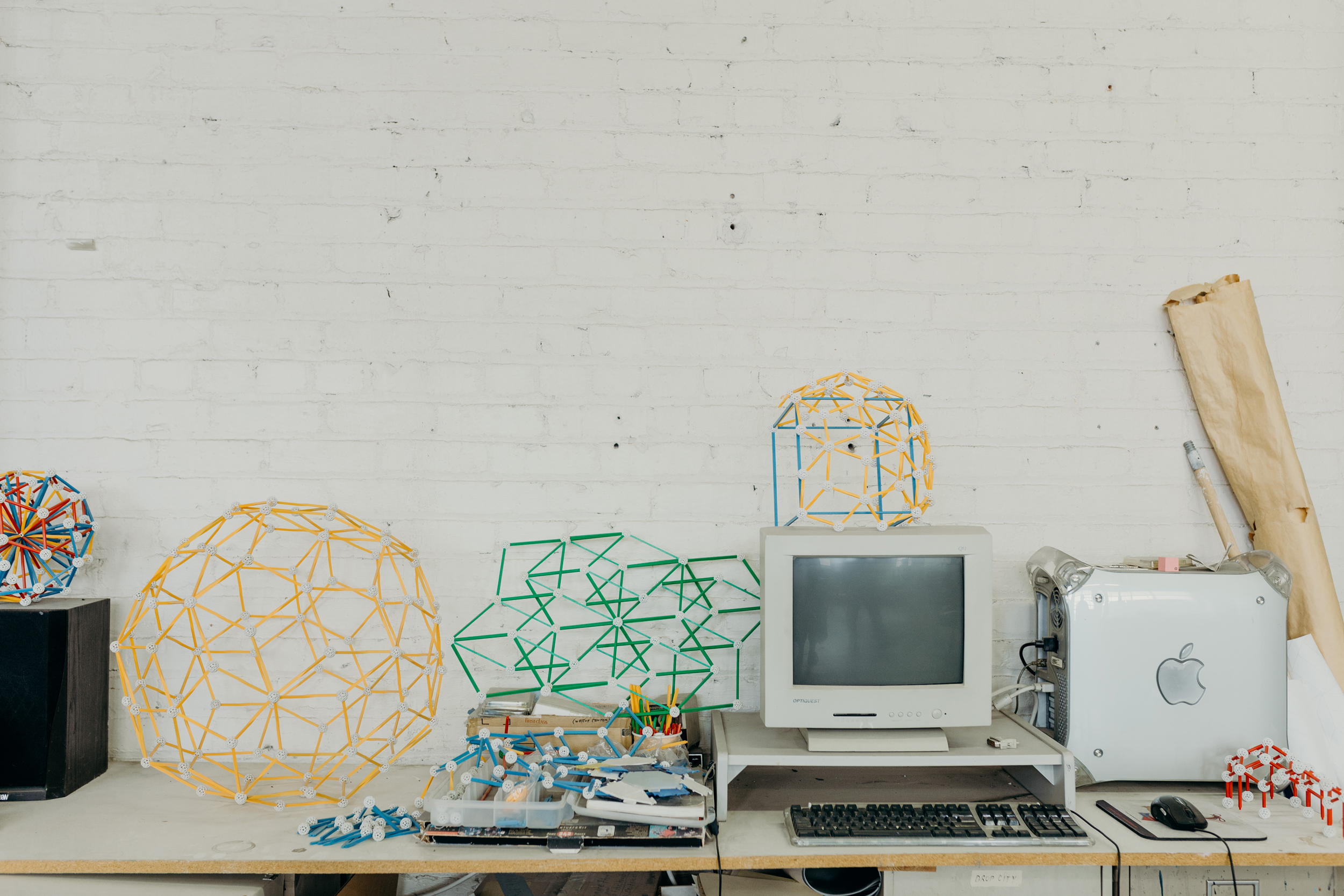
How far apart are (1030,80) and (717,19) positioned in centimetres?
80

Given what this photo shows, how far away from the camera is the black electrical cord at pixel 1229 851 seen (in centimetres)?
144

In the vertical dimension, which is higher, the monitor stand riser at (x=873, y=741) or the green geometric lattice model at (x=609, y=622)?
the green geometric lattice model at (x=609, y=622)

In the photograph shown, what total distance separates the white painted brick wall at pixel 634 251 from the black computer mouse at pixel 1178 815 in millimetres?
482

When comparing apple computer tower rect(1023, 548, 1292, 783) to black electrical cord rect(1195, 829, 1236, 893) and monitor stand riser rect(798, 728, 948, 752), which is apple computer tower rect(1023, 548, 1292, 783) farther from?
monitor stand riser rect(798, 728, 948, 752)

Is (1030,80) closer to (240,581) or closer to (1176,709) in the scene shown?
(1176,709)

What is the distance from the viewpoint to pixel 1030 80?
2.03 metres

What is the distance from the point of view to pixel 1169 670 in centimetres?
173

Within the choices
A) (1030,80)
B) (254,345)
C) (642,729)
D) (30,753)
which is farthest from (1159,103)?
(30,753)

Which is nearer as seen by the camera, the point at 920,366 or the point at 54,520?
the point at 54,520

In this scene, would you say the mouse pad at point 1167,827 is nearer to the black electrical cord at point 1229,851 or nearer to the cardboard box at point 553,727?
the black electrical cord at point 1229,851

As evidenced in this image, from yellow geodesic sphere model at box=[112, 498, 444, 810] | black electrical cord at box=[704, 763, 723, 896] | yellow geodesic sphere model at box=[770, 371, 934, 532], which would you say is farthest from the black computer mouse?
yellow geodesic sphere model at box=[112, 498, 444, 810]

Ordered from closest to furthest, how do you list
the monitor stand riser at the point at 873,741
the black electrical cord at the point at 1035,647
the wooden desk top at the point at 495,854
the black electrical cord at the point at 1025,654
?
the wooden desk top at the point at 495,854
the monitor stand riser at the point at 873,741
the black electrical cord at the point at 1035,647
the black electrical cord at the point at 1025,654

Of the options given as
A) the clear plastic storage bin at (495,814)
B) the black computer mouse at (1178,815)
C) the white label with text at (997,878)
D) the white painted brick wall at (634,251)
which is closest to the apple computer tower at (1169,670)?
the black computer mouse at (1178,815)

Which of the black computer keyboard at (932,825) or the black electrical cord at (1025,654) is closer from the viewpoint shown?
the black computer keyboard at (932,825)
